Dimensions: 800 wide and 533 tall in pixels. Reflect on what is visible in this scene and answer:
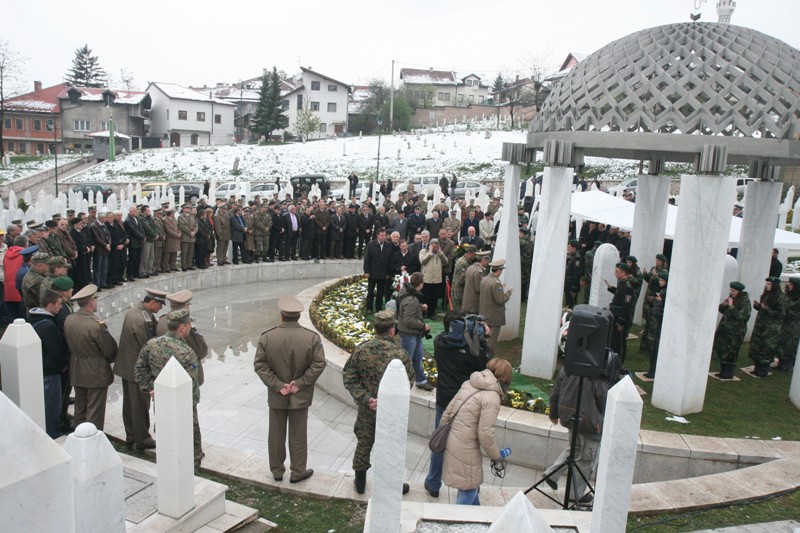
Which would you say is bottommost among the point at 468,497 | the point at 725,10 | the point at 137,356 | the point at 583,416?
the point at 468,497

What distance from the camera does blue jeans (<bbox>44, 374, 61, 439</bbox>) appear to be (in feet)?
21.4

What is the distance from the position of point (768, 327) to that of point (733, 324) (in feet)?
2.20

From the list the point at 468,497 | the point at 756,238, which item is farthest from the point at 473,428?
the point at 756,238

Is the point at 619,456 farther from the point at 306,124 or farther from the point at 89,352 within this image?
the point at 306,124

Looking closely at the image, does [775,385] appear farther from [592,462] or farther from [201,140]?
[201,140]

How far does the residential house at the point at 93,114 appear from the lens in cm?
5959

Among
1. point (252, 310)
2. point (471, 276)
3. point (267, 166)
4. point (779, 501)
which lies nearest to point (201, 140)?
point (267, 166)

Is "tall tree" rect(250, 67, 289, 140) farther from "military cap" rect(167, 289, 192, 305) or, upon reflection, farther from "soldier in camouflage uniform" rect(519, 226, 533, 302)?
"military cap" rect(167, 289, 192, 305)

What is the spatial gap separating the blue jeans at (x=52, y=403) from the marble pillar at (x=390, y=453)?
4030mm

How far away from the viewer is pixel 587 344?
5590 millimetres

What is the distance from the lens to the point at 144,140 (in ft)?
198

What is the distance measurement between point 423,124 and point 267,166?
32.2 metres

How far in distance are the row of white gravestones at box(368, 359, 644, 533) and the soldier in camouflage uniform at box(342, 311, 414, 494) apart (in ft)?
4.33

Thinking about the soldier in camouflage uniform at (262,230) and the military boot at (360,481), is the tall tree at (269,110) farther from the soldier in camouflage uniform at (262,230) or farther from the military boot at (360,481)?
the military boot at (360,481)
